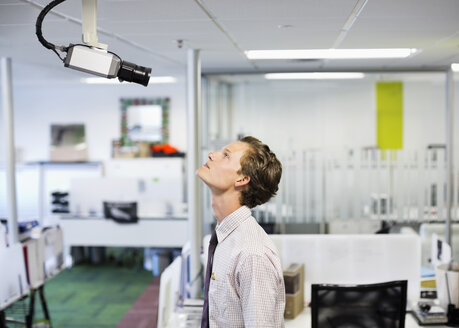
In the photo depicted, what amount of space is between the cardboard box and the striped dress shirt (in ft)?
4.42

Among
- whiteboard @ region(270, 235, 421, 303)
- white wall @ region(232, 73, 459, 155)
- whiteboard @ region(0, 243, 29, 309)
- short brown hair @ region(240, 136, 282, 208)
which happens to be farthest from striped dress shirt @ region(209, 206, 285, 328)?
white wall @ region(232, 73, 459, 155)

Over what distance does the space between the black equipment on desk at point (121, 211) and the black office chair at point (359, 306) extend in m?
3.98

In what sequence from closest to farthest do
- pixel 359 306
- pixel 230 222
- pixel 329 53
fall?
1. pixel 230 222
2. pixel 359 306
3. pixel 329 53

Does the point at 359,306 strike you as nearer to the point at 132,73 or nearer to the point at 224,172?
the point at 224,172

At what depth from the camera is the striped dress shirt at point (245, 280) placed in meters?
1.59

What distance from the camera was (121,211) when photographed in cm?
618

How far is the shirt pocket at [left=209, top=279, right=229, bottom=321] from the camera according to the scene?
167 centimetres

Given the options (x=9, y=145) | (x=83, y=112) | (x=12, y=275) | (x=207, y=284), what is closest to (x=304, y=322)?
(x=207, y=284)

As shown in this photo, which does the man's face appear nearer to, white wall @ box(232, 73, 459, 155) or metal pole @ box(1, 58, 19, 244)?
metal pole @ box(1, 58, 19, 244)

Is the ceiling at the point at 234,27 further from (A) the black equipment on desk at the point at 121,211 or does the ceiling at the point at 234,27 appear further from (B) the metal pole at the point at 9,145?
(A) the black equipment on desk at the point at 121,211

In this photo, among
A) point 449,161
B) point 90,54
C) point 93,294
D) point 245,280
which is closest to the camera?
point 245,280

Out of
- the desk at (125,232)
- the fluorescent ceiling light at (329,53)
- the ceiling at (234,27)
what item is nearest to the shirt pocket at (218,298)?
the ceiling at (234,27)

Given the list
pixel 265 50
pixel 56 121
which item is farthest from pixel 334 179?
pixel 56 121

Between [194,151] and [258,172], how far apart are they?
6.16ft
